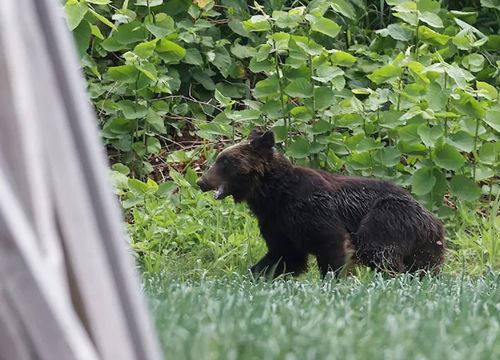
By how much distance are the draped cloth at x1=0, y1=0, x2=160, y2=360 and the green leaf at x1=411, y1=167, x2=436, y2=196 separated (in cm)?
645

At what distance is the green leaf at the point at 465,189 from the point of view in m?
9.12

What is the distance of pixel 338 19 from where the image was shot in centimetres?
1128

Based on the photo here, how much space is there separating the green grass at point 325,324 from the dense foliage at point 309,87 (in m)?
4.11

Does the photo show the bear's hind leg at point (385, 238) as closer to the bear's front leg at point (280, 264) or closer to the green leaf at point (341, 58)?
the bear's front leg at point (280, 264)

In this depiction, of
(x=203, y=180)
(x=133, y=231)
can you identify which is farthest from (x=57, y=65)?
(x=133, y=231)

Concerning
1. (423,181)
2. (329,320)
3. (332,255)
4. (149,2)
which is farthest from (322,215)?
(329,320)

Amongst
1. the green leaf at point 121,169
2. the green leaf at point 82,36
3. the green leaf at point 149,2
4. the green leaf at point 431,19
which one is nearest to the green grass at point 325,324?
the green leaf at point 82,36

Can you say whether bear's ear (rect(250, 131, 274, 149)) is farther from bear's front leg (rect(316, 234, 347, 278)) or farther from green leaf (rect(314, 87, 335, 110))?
green leaf (rect(314, 87, 335, 110))

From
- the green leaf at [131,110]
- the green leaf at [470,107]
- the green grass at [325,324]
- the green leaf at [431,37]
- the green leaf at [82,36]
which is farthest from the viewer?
the green leaf at [131,110]

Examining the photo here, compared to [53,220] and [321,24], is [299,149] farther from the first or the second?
[53,220]

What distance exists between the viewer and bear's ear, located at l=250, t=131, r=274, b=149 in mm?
8234

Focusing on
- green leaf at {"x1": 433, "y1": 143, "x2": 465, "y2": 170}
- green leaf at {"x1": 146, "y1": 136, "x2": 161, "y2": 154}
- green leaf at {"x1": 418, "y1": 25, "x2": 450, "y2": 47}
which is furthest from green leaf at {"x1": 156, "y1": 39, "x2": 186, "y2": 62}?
green leaf at {"x1": 433, "y1": 143, "x2": 465, "y2": 170}

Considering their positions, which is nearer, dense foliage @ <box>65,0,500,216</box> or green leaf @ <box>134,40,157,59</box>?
dense foliage @ <box>65,0,500,216</box>

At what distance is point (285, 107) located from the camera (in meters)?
9.41
